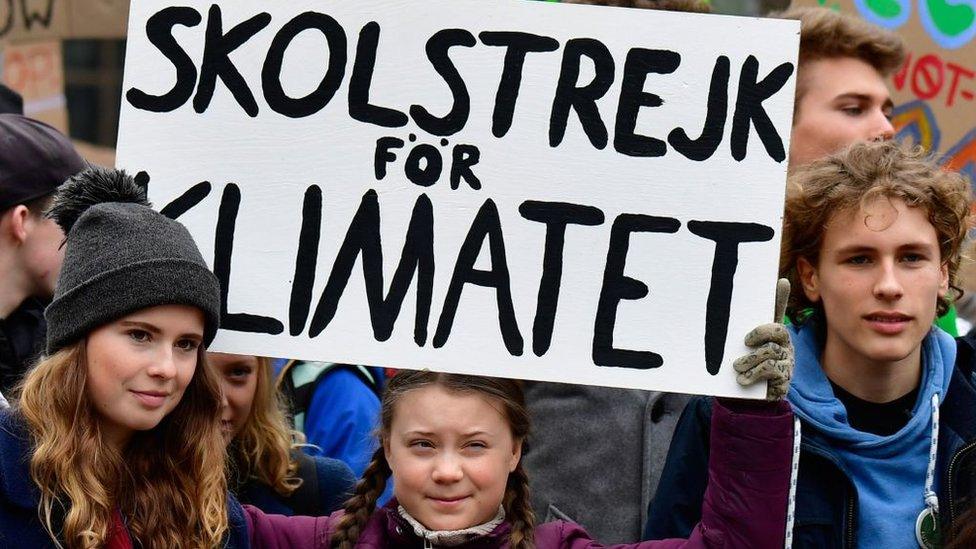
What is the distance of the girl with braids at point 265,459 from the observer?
3.57 m

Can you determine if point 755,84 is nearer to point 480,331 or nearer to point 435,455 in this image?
point 480,331

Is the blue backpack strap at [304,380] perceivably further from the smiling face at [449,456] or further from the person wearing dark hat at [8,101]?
the person wearing dark hat at [8,101]

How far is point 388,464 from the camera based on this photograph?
3207mm

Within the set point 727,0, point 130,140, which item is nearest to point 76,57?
point 727,0

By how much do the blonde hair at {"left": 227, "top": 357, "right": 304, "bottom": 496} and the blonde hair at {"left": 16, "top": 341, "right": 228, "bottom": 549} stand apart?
0.47 meters

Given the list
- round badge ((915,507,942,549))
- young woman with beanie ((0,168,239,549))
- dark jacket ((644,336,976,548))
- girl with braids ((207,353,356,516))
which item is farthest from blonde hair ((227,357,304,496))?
round badge ((915,507,942,549))

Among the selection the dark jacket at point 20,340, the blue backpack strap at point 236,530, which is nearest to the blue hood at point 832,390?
the blue backpack strap at point 236,530

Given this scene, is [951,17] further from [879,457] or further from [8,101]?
[8,101]

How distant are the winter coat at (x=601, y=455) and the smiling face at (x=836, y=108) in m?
1.02

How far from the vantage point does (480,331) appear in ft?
9.94

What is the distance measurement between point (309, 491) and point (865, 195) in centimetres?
147

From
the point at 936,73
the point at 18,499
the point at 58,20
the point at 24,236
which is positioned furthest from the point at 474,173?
the point at 58,20

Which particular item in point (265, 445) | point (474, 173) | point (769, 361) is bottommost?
point (265, 445)

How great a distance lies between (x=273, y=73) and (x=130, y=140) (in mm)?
326
